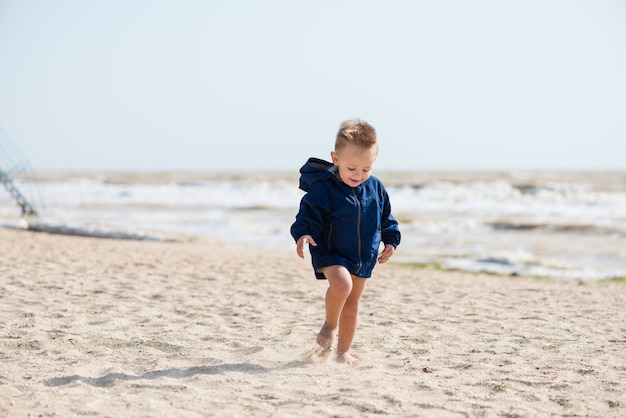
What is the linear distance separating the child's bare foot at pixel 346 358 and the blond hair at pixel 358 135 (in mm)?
1373

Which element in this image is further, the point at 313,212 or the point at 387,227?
the point at 387,227

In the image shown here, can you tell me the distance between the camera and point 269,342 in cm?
464

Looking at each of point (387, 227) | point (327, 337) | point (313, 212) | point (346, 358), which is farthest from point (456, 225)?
point (313, 212)

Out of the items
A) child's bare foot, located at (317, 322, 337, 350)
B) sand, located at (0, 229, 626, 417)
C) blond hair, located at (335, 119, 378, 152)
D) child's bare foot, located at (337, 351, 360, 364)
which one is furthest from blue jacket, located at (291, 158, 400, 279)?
sand, located at (0, 229, 626, 417)

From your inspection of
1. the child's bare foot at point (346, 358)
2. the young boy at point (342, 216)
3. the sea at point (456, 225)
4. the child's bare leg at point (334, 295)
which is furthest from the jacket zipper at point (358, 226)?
the sea at point (456, 225)

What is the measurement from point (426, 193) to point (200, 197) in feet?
43.0

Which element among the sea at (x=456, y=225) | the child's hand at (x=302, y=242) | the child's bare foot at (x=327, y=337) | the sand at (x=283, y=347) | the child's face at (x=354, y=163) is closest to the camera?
the sand at (x=283, y=347)

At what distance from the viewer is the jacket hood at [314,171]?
3.84m

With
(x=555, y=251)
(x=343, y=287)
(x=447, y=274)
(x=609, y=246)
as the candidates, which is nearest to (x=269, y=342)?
(x=343, y=287)

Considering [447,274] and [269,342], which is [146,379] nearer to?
[269,342]

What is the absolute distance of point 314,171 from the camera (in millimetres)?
3910

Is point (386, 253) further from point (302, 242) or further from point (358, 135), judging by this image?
point (358, 135)

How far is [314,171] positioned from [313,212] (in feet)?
0.93

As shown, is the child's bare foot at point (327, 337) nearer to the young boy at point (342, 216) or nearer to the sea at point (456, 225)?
→ the young boy at point (342, 216)
